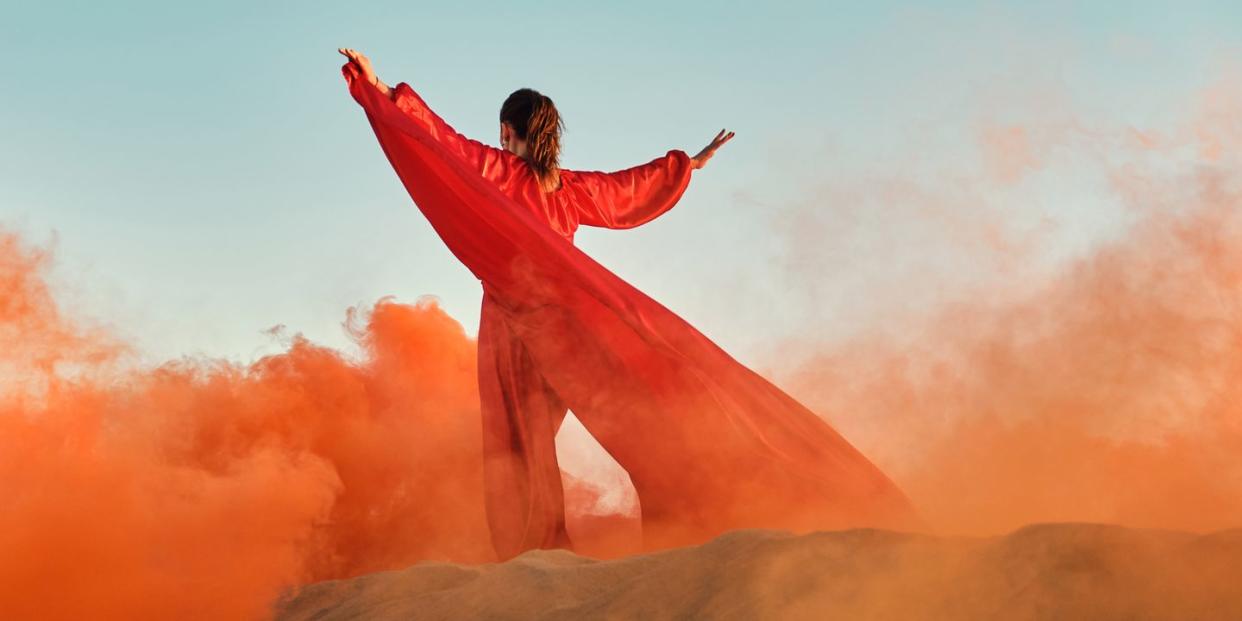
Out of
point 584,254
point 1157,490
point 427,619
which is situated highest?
point 584,254

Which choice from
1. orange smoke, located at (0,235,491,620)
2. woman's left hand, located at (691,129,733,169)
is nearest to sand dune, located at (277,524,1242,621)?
orange smoke, located at (0,235,491,620)

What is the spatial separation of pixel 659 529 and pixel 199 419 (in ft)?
8.89

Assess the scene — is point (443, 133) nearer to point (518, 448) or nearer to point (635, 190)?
point (635, 190)

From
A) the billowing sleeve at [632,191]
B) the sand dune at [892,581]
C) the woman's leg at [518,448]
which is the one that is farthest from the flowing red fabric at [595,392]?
the sand dune at [892,581]

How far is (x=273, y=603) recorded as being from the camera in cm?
480

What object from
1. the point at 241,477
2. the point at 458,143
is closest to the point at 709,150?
the point at 458,143

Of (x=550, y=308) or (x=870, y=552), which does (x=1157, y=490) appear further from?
(x=550, y=308)

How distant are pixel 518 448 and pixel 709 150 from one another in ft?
6.96

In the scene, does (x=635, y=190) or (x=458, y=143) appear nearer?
(x=458, y=143)

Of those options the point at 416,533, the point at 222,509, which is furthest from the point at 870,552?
Answer: the point at 416,533

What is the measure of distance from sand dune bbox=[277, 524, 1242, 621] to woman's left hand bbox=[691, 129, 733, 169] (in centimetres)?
328

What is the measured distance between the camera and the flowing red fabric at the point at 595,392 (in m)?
5.37

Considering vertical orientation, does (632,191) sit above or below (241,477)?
above

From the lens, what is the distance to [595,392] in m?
5.62
